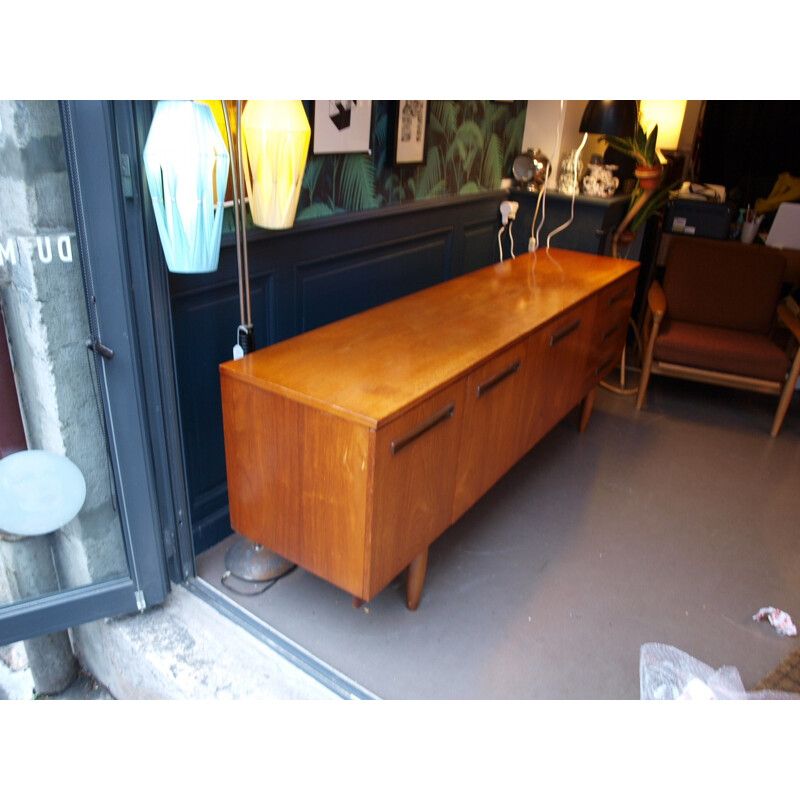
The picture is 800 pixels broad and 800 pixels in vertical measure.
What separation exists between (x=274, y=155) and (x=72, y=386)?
81 cm

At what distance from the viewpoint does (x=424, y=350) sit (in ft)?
6.46

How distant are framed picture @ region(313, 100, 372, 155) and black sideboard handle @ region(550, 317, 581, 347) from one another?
3.33 feet

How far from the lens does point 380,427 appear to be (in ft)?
4.97

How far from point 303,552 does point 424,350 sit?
692 mm

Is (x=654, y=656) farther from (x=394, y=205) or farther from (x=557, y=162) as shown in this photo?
Result: (x=557, y=162)

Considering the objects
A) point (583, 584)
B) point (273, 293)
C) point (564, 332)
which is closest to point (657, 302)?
point (564, 332)

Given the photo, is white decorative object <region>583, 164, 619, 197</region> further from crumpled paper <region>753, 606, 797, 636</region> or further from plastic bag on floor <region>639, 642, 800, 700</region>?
plastic bag on floor <region>639, 642, 800, 700</region>

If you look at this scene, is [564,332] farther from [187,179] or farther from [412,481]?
[187,179]

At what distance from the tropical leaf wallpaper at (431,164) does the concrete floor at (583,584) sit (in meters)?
1.32

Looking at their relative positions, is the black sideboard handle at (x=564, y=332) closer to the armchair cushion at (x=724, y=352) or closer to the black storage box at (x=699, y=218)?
the armchair cushion at (x=724, y=352)

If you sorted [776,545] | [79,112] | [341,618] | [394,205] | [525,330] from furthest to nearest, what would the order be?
1. [394,205]
2. [776,545]
3. [525,330]
4. [341,618]
5. [79,112]

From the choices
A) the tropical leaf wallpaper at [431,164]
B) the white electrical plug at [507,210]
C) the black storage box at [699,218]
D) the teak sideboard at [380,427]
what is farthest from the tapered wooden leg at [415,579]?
the black storage box at [699,218]

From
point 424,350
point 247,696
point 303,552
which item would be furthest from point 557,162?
point 247,696

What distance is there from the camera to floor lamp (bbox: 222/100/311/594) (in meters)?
1.64
